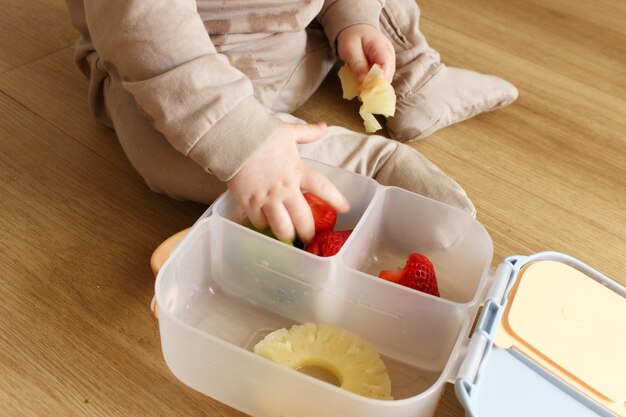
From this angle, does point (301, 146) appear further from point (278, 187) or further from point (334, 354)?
point (334, 354)

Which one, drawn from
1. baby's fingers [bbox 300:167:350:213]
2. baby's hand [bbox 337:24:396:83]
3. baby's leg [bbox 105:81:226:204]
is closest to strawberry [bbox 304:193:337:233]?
baby's fingers [bbox 300:167:350:213]

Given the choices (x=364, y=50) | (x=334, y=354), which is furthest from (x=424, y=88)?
(x=334, y=354)

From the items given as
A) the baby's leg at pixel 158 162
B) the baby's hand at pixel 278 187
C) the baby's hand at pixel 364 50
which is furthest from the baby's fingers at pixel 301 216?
the baby's hand at pixel 364 50

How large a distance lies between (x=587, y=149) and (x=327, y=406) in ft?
2.01

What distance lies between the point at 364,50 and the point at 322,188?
30cm

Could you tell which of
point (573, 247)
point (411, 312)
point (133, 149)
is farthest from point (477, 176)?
point (133, 149)

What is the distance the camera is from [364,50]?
0.91m

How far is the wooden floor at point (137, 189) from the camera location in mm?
645

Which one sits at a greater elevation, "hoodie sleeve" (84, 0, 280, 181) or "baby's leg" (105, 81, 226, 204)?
"hoodie sleeve" (84, 0, 280, 181)

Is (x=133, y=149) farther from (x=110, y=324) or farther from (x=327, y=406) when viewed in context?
(x=327, y=406)

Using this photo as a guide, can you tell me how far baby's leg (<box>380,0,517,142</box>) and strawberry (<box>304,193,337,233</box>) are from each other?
26cm

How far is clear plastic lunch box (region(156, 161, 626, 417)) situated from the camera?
0.56 metres

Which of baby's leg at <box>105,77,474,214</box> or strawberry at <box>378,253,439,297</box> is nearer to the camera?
strawberry at <box>378,253,439,297</box>

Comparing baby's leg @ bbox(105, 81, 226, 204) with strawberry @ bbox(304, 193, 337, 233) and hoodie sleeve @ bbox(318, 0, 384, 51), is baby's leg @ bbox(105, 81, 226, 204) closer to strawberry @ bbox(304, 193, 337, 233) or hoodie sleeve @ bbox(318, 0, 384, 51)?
strawberry @ bbox(304, 193, 337, 233)
